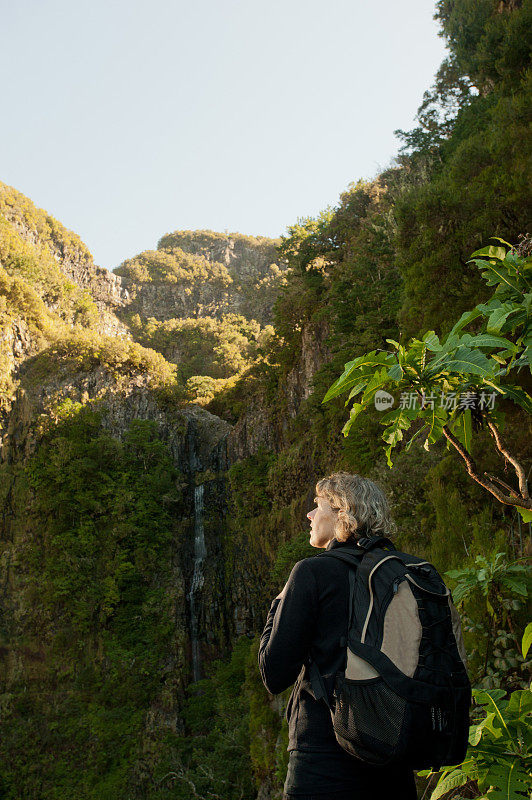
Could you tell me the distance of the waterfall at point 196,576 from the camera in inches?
569

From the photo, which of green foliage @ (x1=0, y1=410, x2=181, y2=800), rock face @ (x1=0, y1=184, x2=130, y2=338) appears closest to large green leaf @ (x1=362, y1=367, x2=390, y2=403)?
green foliage @ (x1=0, y1=410, x2=181, y2=800)

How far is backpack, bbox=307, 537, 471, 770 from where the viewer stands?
113 centimetres

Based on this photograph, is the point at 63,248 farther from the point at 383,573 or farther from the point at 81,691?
the point at 383,573

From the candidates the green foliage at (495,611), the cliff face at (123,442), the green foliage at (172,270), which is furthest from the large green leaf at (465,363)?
the green foliage at (172,270)

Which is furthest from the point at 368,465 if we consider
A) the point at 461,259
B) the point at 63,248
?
the point at 63,248

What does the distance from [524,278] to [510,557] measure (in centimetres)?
267

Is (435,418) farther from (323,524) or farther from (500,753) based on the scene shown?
(500,753)

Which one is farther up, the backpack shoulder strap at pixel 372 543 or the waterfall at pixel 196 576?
the backpack shoulder strap at pixel 372 543

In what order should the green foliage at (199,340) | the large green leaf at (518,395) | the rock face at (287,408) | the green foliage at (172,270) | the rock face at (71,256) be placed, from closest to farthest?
the large green leaf at (518,395) < the rock face at (287,408) < the rock face at (71,256) < the green foliage at (199,340) < the green foliage at (172,270)

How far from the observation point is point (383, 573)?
1.27 m

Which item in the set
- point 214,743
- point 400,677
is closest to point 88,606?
point 214,743

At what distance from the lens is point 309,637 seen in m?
1.33

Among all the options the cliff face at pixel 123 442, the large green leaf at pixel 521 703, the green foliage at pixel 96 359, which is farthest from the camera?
the green foliage at pixel 96 359

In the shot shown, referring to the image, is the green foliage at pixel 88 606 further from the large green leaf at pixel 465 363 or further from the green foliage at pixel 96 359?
the large green leaf at pixel 465 363
